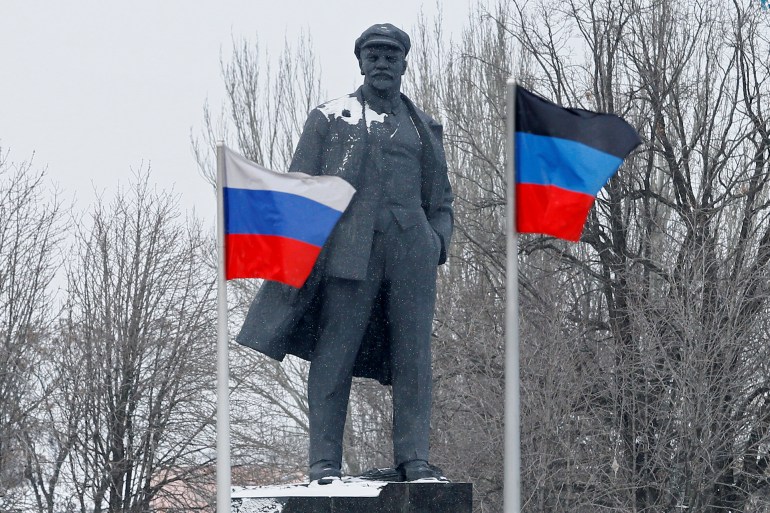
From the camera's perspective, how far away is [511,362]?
273 inches

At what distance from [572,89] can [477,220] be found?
226 cm

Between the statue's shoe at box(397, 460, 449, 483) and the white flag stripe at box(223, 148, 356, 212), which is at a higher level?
the white flag stripe at box(223, 148, 356, 212)

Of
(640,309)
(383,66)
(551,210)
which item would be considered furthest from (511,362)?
(640,309)

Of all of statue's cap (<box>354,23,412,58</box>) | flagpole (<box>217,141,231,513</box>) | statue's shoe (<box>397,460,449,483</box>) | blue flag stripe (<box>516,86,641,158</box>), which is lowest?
statue's shoe (<box>397,460,449,483</box>)

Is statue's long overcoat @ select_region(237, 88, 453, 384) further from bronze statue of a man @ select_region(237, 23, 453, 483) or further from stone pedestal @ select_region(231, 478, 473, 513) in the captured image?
stone pedestal @ select_region(231, 478, 473, 513)

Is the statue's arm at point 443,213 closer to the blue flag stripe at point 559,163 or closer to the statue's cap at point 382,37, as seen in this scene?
the statue's cap at point 382,37

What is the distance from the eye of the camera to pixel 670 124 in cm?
2202

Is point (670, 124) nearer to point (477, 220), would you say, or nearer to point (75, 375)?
point (477, 220)

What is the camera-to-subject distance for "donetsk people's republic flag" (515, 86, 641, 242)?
7.11 metres

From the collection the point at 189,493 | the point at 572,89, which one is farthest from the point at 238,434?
the point at 572,89

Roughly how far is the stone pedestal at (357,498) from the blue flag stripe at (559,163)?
142cm

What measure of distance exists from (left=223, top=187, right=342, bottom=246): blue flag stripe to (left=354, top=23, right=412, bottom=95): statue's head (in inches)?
40.1

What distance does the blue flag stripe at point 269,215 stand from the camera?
6.99m

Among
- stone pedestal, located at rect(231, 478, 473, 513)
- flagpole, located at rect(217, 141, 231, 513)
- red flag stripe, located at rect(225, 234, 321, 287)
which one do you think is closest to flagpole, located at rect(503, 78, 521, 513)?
stone pedestal, located at rect(231, 478, 473, 513)
